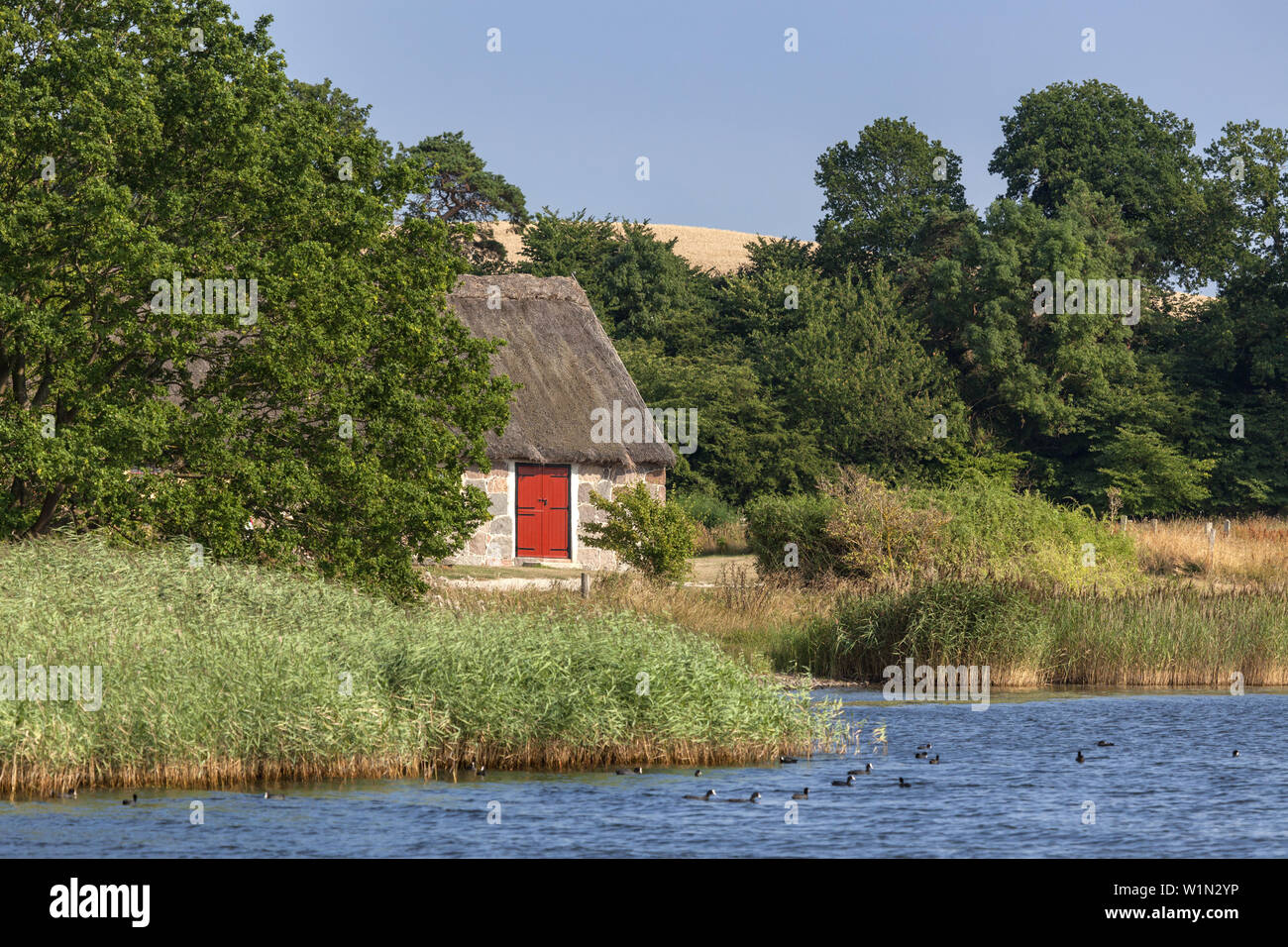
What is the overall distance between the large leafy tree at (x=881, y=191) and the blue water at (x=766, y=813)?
37911 millimetres

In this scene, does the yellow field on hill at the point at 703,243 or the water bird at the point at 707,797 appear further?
the yellow field on hill at the point at 703,243

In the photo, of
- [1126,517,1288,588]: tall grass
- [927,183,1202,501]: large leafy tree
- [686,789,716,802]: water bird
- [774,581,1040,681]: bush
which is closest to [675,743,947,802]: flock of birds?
[686,789,716,802]: water bird

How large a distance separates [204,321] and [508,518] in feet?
44.6

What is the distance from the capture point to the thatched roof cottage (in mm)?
32250

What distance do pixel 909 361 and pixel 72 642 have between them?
33251mm

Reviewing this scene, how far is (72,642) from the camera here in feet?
46.6

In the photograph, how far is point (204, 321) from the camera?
19.3m

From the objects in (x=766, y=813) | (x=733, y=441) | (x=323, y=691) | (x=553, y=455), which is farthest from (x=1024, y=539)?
(x=733, y=441)

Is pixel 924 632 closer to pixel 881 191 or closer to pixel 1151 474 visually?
pixel 1151 474

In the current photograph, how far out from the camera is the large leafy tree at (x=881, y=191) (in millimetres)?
52406

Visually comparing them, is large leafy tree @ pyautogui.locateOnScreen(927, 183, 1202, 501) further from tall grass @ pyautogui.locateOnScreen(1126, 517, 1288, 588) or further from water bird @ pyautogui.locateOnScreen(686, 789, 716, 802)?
water bird @ pyautogui.locateOnScreen(686, 789, 716, 802)

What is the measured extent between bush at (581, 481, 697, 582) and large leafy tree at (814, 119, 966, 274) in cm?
2726

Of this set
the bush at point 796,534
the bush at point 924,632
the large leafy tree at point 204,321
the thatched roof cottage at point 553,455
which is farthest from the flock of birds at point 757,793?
the thatched roof cottage at point 553,455

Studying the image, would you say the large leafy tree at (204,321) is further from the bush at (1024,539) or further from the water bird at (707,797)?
the bush at (1024,539)
